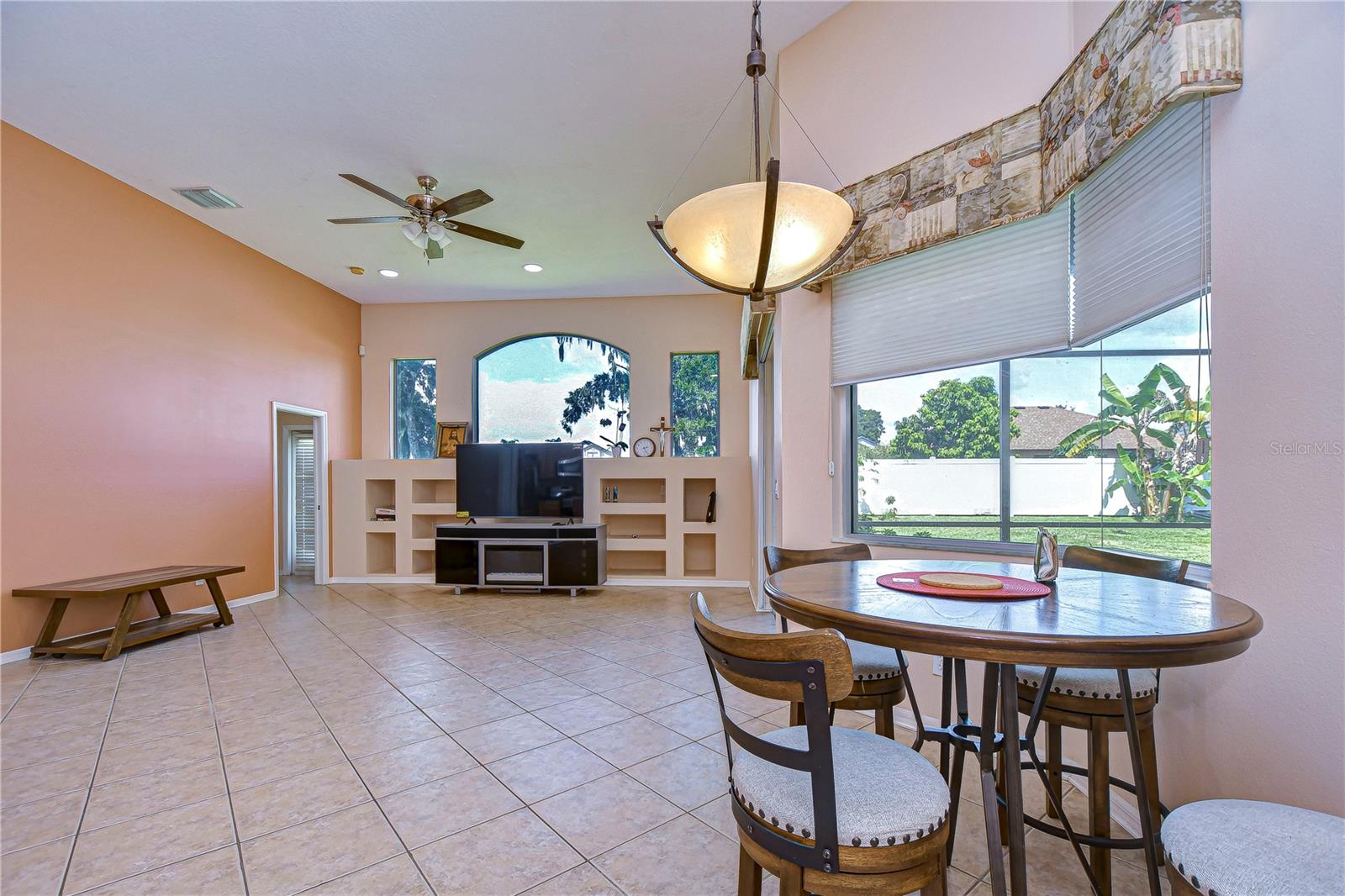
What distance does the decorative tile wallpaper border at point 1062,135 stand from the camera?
1.56m

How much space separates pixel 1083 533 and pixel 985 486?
409mm

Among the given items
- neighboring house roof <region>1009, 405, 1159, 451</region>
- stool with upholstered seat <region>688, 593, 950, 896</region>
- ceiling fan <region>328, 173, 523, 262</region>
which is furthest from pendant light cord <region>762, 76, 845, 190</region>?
stool with upholstered seat <region>688, 593, 950, 896</region>

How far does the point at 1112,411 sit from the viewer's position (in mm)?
2256

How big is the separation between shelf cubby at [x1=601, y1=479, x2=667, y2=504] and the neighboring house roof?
440 cm

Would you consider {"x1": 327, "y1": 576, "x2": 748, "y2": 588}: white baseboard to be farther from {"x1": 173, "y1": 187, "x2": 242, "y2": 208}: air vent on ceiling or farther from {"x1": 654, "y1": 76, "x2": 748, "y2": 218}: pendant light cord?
{"x1": 173, "y1": 187, "x2": 242, "y2": 208}: air vent on ceiling

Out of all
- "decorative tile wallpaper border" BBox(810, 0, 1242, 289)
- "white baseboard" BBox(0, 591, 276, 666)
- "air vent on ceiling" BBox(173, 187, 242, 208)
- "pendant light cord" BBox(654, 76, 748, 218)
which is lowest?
"white baseboard" BBox(0, 591, 276, 666)

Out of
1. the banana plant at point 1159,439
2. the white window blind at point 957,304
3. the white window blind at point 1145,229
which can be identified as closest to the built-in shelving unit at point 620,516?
the white window blind at point 957,304

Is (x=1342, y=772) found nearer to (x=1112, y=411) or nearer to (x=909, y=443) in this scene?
(x=1112, y=411)

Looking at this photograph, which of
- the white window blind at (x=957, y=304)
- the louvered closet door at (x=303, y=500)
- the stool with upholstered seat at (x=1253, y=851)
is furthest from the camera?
the louvered closet door at (x=303, y=500)

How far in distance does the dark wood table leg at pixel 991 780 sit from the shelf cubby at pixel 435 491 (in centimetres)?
621

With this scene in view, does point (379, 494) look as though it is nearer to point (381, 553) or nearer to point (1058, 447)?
point (381, 553)

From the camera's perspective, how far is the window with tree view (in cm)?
196

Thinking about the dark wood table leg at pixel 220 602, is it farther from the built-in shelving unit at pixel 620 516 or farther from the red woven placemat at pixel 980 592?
the red woven placemat at pixel 980 592

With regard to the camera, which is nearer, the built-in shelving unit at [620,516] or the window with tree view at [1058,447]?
the window with tree view at [1058,447]
